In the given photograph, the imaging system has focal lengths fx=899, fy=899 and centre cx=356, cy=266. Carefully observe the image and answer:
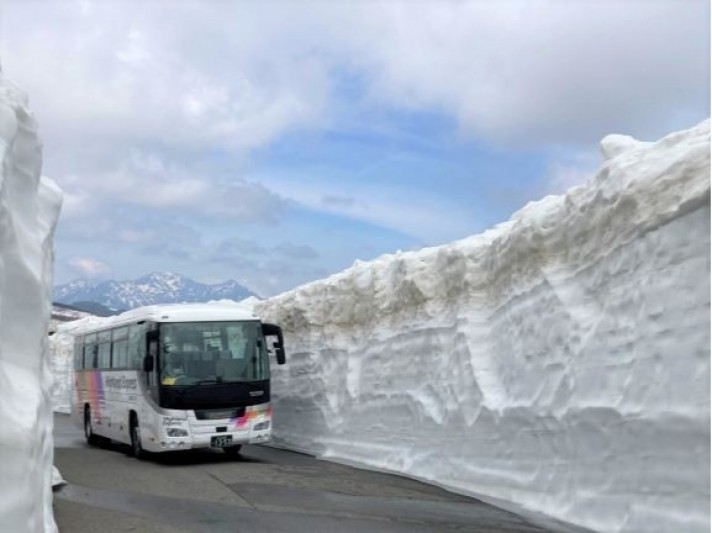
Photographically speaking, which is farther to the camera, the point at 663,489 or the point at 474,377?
the point at 474,377

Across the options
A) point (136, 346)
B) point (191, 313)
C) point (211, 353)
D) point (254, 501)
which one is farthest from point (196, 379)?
point (254, 501)

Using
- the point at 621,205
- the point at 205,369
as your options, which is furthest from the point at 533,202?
the point at 205,369

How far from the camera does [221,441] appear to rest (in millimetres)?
16312

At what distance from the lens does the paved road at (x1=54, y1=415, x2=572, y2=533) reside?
9930 mm

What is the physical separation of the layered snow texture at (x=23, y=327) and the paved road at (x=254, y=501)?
8.36ft

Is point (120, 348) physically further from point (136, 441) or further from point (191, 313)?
point (191, 313)

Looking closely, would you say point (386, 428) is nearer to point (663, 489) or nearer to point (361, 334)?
point (361, 334)

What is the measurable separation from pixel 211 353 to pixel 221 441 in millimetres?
1644

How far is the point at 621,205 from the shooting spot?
33.0ft

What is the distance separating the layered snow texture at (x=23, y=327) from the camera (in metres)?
6.15

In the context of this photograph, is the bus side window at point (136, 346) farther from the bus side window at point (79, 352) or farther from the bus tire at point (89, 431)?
the bus side window at point (79, 352)

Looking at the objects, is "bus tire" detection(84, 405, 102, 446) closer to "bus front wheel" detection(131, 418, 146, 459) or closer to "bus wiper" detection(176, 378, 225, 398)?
"bus front wheel" detection(131, 418, 146, 459)

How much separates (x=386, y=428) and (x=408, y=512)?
641 centimetres

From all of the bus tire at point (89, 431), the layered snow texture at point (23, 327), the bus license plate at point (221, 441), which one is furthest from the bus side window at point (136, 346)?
the layered snow texture at point (23, 327)
